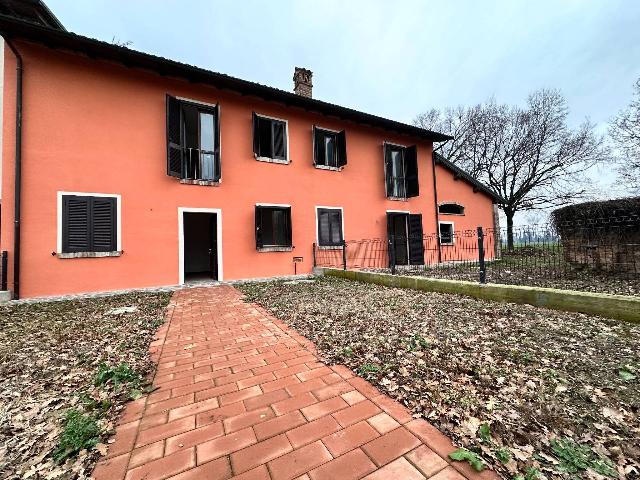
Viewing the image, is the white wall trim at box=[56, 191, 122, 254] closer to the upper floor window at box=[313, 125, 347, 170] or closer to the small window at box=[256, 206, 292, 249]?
the small window at box=[256, 206, 292, 249]

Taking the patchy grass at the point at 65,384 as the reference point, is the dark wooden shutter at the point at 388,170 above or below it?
above

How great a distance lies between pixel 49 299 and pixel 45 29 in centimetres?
628

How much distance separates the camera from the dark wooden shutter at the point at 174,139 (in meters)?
7.71

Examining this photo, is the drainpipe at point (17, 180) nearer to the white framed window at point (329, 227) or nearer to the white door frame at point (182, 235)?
the white door frame at point (182, 235)

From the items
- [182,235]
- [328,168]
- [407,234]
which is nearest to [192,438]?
[182,235]

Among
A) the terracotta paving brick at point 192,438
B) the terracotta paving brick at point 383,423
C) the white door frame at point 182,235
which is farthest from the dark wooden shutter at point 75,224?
the terracotta paving brick at point 383,423

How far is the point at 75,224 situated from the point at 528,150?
25.1 metres

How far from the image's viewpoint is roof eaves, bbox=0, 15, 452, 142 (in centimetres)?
632

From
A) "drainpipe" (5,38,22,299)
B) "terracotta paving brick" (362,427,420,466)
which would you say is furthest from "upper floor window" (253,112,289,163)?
"terracotta paving brick" (362,427,420,466)

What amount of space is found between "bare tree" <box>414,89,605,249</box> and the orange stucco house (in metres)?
14.6

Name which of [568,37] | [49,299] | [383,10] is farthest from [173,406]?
[568,37]

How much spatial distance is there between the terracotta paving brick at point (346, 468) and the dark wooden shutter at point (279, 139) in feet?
30.7

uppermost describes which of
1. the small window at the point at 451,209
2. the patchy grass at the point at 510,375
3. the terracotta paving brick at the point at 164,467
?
the small window at the point at 451,209

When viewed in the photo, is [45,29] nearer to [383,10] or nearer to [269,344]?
[269,344]
